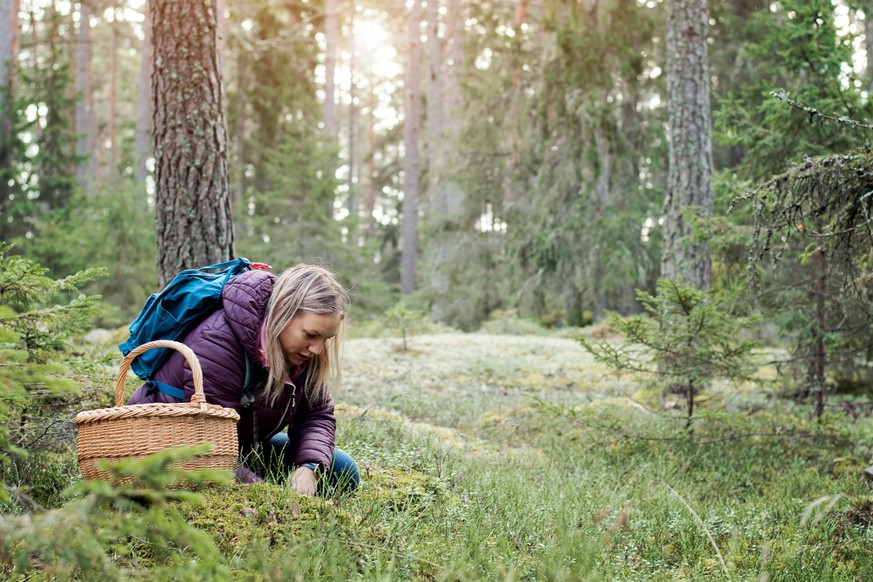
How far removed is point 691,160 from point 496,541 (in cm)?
682

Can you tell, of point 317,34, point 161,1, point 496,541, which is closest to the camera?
point 496,541

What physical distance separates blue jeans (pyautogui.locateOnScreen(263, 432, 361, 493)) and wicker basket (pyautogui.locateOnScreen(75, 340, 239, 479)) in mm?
627

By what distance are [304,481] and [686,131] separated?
7.20m

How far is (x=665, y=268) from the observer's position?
29.2 feet

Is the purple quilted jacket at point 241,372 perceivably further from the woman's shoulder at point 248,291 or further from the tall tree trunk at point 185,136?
the tall tree trunk at point 185,136

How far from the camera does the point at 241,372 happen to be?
3463 millimetres

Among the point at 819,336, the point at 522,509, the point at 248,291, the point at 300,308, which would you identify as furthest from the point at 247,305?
the point at 819,336

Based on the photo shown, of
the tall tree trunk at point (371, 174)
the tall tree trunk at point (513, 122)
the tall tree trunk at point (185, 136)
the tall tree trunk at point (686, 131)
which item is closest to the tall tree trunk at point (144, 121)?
the tall tree trunk at point (513, 122)

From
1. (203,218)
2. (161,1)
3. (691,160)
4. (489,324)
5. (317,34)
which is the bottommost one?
(489,324)

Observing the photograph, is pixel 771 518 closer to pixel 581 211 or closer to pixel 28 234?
pixel 581 211

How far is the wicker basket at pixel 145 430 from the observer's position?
285cm

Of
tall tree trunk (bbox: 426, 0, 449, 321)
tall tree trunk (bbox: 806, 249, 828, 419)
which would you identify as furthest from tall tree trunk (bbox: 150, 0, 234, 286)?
tall tree trunk (bbox: 426, 0, 449, 321)

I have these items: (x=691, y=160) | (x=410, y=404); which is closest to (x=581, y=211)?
(x=691, y=160)

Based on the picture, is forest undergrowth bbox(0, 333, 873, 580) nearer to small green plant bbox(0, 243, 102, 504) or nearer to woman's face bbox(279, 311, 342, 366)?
small green plant bbox(0, 243, 102, 504)
